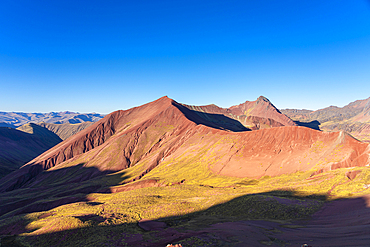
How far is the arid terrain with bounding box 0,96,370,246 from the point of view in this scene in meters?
23.0

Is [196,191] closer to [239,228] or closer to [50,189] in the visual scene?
[239,228]

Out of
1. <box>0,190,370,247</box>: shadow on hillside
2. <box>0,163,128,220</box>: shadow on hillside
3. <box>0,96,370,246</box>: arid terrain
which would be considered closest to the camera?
<box>0,190,370,247</box>: shadow on hillside

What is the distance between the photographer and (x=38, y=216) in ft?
115

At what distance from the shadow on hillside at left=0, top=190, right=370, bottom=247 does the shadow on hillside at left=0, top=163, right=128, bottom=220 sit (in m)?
24.5

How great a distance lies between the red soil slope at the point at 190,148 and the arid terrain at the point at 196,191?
481mm

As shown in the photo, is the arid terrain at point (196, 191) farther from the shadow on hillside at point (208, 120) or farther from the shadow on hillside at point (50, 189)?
the shadow on hillside at point (208, 120)

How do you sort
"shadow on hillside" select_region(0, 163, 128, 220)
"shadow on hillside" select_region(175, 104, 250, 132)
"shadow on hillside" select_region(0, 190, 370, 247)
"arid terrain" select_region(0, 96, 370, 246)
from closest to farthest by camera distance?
"shadow on hillside" select_region(0, 190, 370, 247)
"arid terrain" select_region(0, 96, 370, 246)
"shadow on hillside" select_region(0, 163, 128, 220)
"shadow on hillside" select_region(175, 104, 250, 132)

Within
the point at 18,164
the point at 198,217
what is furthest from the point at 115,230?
the point at 18,164

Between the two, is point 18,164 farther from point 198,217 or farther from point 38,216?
point 198,217

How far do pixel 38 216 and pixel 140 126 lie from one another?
86.5 m

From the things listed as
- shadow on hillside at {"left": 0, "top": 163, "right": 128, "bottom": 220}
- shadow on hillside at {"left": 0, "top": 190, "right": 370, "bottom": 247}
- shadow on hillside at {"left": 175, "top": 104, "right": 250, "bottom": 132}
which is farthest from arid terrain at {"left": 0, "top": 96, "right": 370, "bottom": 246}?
shadow on hillside at {"left": 175, "top": 104, "right": 250, "bottom": 132}

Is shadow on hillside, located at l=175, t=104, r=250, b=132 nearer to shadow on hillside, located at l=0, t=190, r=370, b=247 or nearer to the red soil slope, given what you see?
the red soil slope

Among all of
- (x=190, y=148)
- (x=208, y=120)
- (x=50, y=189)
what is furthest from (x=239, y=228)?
(x=208, y=120)

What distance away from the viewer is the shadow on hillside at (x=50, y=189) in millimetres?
55184
